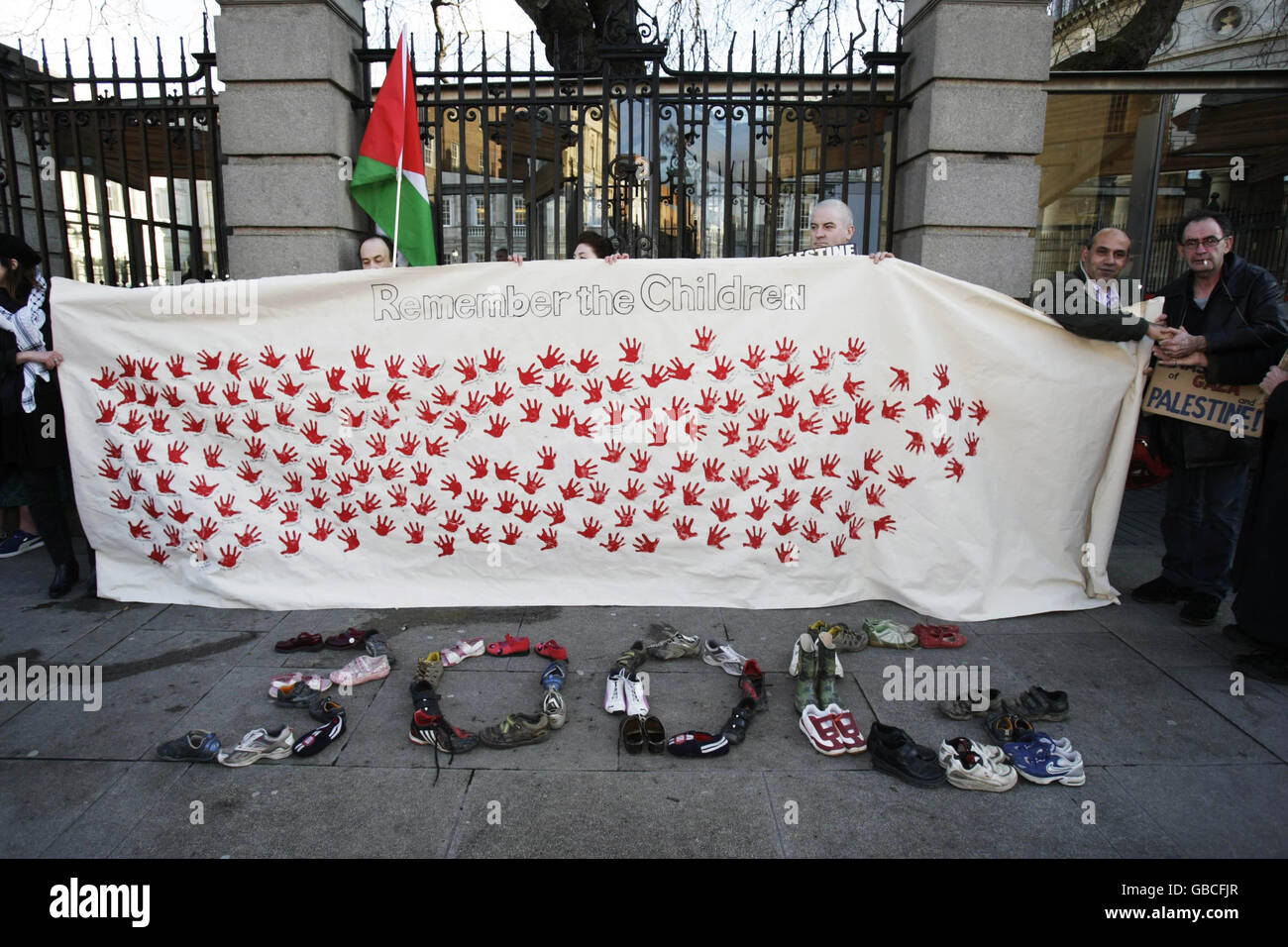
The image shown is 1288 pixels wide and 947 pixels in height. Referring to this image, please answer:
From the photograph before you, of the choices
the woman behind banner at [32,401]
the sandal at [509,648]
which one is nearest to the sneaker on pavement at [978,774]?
the sandal at [509,648]

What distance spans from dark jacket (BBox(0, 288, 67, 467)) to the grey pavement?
3.90 feet

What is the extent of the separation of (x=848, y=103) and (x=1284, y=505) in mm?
3874

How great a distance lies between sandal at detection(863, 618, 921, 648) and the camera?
3865 mm

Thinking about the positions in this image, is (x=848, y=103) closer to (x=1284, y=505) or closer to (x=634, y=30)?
(x=634, y=30)

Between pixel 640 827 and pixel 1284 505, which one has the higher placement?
pixel 1284 505

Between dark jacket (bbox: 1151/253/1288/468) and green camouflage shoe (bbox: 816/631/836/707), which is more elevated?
dark jacket (bbox: 1151/253/1288/468)

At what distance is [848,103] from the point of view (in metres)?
5.76

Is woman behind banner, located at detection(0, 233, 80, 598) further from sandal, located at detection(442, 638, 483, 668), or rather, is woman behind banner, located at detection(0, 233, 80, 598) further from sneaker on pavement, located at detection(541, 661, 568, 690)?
sneaker on pavement, located at detection(541, 661, 568, 690)

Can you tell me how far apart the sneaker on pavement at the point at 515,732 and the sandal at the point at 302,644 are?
1247 mm

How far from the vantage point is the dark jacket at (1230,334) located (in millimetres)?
3992

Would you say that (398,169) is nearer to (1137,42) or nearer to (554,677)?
(554,677)

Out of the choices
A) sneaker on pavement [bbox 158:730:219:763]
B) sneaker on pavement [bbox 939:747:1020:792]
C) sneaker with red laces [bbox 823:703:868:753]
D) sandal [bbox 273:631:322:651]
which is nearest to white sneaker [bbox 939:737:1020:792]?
sneaker on pavement [bbox 939:747:1020:792]

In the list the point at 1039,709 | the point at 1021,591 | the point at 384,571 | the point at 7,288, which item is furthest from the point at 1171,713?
the point at 7,288

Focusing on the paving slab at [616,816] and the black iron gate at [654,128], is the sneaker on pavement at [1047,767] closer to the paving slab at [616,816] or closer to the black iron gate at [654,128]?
the paving slab at [616,816]
